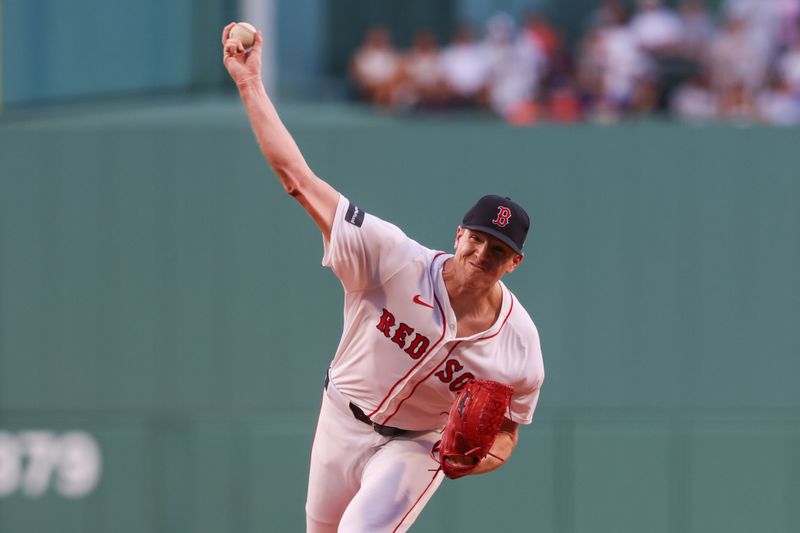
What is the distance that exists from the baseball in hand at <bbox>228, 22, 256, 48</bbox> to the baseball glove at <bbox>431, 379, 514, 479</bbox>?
54.4 inches

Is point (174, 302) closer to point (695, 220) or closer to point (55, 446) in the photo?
point (55, 446)

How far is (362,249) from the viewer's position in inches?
154

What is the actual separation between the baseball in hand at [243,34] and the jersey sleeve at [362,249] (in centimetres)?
59

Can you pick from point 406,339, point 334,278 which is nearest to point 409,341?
point 406,339

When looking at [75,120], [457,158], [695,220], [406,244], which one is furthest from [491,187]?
[406,244]

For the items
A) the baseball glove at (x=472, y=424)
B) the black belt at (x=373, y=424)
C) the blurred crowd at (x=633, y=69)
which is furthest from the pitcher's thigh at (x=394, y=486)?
the blurred crowd at (x=633, y=69)

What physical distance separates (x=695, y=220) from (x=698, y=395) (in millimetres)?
1235

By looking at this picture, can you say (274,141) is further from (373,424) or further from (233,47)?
(373,424)

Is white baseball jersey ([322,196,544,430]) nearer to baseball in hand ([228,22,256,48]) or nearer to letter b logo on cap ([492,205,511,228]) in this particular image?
letter b logo on cap ([492,205,511,228])

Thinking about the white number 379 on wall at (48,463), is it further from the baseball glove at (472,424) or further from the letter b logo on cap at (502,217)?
the letter b logo on cap at (502,217)

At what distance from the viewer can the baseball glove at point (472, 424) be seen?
157 inches

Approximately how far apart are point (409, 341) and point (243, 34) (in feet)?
3.92

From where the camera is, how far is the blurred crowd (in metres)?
8.97

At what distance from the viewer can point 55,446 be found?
26.2 ft
